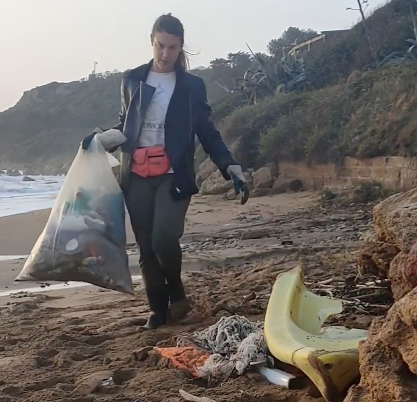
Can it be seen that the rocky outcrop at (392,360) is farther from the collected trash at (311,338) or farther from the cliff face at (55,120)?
the cliff face at (55,120)

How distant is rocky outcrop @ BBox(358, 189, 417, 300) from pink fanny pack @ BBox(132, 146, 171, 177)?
3.66 ft

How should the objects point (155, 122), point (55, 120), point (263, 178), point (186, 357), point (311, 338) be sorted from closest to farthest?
point (311, 338), point (186, 357), point (155, 122), point (263, 178), point (55, 120)

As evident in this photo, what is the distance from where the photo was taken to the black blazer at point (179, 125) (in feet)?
11.5

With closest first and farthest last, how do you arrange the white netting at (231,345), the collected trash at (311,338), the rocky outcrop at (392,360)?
the rocky outcrop at (392,360)
the collected trash at (311,338)
the white netting at (231,345)

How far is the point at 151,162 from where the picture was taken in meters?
3.50

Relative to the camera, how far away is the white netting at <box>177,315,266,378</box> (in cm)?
245

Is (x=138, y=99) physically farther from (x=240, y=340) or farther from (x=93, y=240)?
(x=240, y=340)

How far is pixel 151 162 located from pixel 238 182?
1.56 ft

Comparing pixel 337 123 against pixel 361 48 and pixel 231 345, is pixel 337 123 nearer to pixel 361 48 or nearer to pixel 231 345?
pixel 361 48

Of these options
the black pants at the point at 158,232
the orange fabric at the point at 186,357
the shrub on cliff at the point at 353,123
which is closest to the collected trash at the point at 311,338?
the orange fabric at the point at 186,357

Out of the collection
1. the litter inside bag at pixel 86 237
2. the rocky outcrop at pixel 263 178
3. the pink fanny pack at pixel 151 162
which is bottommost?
the rocky outcrop at pixel 263 178

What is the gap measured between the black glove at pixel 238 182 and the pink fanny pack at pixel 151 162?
35 centimetres

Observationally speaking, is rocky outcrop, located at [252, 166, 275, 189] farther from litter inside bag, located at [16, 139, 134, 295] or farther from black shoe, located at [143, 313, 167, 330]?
litter inside bag, located at [16, 139, 134, 295]

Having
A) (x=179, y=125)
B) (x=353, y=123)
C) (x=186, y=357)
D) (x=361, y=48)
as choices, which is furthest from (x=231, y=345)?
(x=361, y=48)
